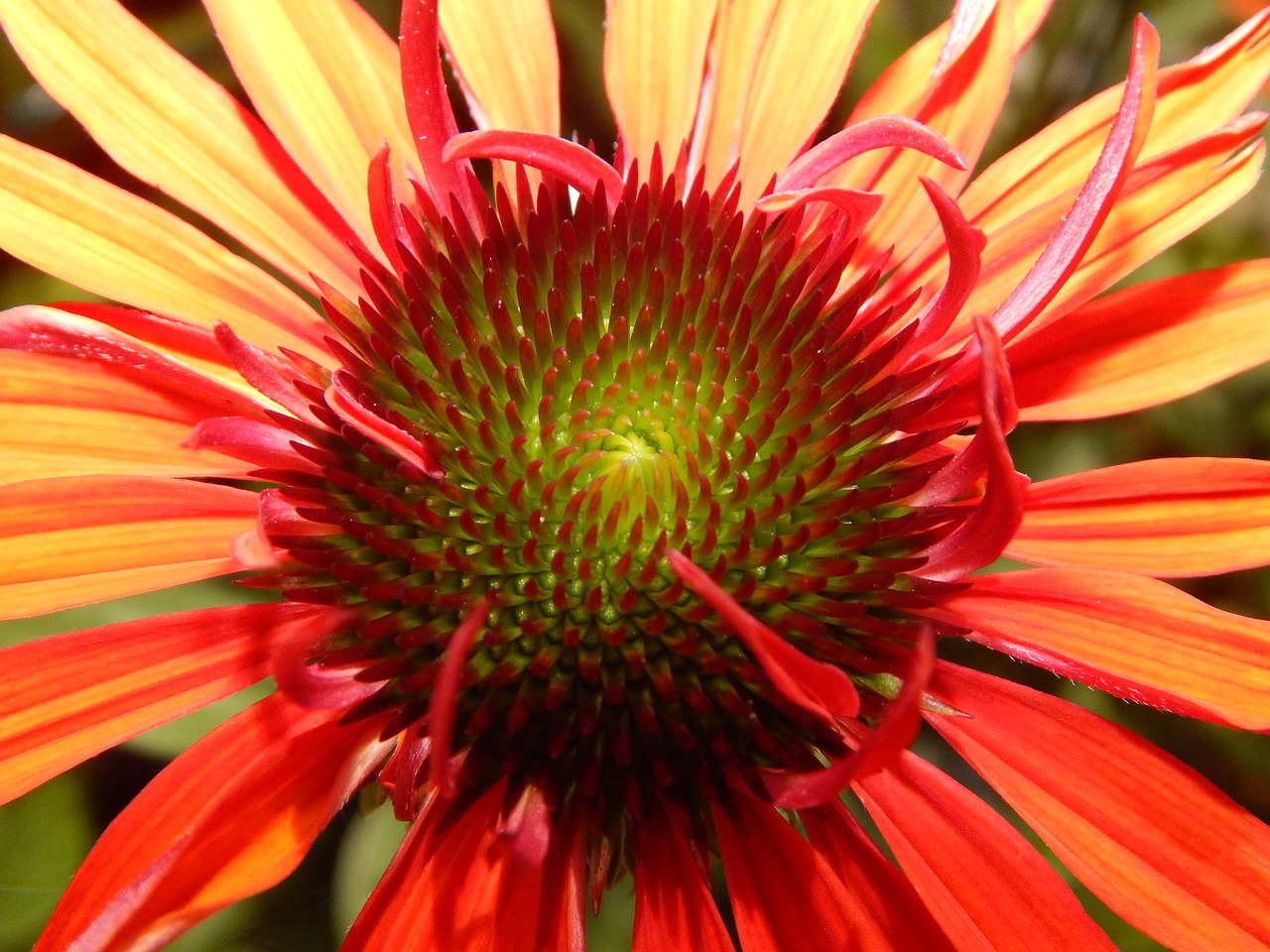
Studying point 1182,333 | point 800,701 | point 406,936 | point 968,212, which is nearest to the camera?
point 800,701

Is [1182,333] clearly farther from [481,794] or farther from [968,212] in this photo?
[481,794]

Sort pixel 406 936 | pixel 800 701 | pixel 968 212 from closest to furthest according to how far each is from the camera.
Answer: pixel 800 701 → pixel 406 936 → pixel 968 212

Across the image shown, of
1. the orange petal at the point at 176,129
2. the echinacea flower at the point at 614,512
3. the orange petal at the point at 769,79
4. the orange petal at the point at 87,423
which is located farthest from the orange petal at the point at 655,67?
the orange petal at the point at 87,423

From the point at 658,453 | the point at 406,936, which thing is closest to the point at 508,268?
the point at 658,453

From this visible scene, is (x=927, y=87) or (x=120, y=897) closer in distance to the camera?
(x=120, y=897)

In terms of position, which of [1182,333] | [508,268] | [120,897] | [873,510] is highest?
[508,268]

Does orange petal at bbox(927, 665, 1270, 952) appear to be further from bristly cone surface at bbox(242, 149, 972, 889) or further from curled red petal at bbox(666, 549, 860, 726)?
curled red petal at bbox(666, 549, 860, 726)

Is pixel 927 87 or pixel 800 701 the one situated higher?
pixel 927 87
